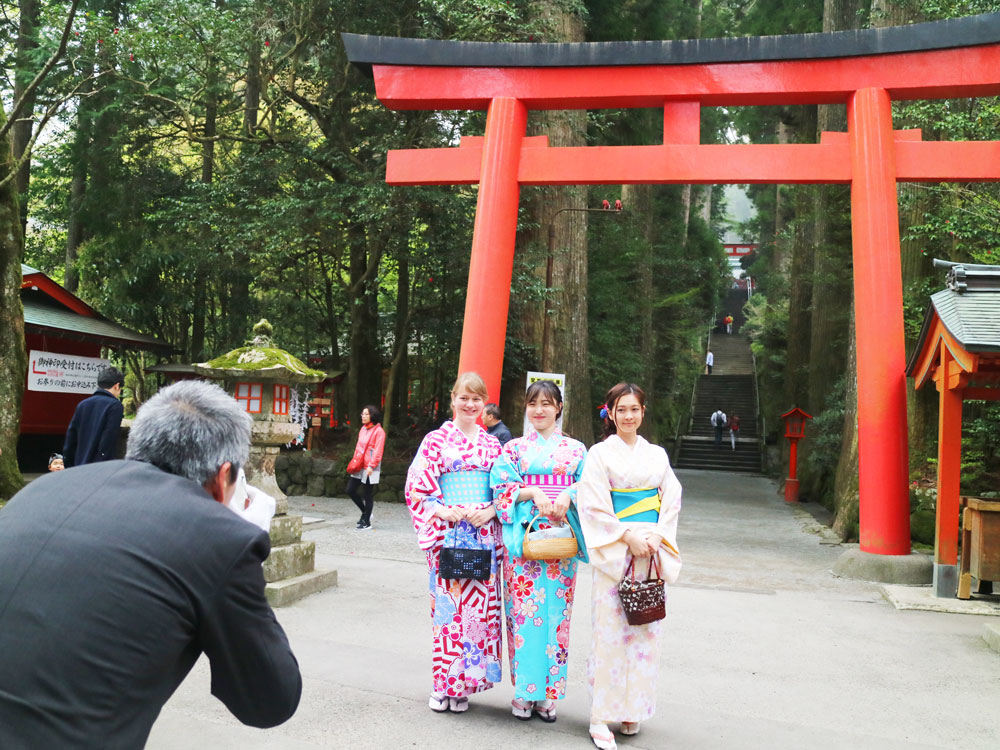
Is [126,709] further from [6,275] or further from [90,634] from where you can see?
[6,275]

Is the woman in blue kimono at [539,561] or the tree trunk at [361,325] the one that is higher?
the tree trunk at [361,325]

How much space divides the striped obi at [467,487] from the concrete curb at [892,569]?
215 inches

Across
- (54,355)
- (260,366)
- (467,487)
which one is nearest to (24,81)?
(54,355)

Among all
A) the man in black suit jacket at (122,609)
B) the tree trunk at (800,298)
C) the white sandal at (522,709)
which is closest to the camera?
the man in black suit jacket at (122,609)

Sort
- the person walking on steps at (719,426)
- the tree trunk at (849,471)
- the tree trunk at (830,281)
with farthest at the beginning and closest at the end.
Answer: the person walking on steps at (719,426)
the tree trunk at (830,281)
the tree trunk at (849,471)

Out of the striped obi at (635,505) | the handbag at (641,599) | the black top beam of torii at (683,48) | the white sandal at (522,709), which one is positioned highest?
the black top beam of torii at (683,48)

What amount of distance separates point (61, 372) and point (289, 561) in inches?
380

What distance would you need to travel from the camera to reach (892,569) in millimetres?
7953

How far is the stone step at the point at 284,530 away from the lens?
641cm

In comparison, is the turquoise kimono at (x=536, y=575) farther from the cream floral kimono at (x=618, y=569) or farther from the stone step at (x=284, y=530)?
the stone step at (x=284, y=530)

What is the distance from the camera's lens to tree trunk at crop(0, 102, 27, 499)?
9.30m

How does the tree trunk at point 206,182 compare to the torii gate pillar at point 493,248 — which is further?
the tree trunk at point 206,182

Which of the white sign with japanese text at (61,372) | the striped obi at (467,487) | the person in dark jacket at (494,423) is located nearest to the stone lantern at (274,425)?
the person in dark jacket at (494,423)

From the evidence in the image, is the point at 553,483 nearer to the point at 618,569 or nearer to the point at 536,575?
the point at 536,575
